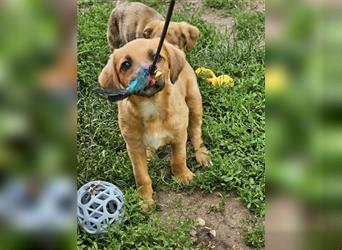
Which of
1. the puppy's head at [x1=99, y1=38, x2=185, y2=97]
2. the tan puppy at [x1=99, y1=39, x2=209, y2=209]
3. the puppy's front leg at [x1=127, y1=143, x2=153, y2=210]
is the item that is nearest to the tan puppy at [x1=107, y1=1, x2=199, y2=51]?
the tan puppy at [x1=99, y1=39, x2=209, y2=209]

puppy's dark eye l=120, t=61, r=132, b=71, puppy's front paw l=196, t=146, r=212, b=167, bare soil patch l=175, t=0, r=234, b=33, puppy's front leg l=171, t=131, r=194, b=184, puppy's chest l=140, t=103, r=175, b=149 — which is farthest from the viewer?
bare soil patch l=175, t=0, r=234, b=33

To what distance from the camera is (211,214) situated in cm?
318

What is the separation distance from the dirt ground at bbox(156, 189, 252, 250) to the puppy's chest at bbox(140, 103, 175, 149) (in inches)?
12.4

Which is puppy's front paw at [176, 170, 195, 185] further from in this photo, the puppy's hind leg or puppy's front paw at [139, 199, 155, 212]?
puppy's front paw at [139, 199, 155, 212]

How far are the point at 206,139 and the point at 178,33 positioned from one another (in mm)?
803

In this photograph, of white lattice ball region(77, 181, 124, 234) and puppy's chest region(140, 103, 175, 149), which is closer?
white lattice ball region(77, 181, 124, 234)

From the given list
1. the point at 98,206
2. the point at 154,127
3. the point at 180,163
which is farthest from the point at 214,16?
the point at 98,206

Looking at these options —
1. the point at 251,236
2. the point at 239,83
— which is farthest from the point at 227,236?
the point at 239,83

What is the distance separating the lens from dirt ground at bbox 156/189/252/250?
2.99m

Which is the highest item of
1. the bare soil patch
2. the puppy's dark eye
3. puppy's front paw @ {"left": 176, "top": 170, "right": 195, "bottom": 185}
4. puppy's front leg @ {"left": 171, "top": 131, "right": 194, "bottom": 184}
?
the puppy's dark eye

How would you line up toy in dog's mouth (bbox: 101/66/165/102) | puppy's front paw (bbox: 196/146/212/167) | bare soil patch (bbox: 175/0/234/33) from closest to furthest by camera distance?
toy in dog's mouth (bbox: 101/66/165/102) < puppy's front paw (bbox: 196/146/212/167) < bare soil patch (bbox: 175/0/234/33)

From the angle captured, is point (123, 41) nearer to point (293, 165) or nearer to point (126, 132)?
point (126, 132)

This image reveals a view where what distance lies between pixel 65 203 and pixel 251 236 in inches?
75.7

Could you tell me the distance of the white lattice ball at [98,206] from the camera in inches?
113
